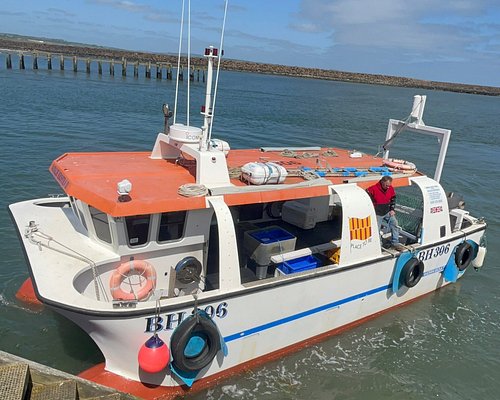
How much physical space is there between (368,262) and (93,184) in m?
4.86

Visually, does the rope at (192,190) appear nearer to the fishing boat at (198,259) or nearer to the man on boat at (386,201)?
the fishing boat at (198,259)

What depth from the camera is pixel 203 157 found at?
6.58m

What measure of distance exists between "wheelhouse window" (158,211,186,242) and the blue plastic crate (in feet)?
5.04

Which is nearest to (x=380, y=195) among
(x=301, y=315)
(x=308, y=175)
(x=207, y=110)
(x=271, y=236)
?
(x=308, y=175)

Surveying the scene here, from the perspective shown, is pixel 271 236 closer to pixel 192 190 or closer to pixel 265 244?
pixel 265 244

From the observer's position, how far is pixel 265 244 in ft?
23.7

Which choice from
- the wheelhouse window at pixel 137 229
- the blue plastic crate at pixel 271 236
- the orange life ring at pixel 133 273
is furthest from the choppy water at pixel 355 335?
the wheelhouse window at pixel 137 229

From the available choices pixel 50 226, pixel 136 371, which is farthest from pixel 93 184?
pixel 136 371

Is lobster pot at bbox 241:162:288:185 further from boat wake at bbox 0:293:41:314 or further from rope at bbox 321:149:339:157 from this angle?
boat wake at bbox 0:293:41:314

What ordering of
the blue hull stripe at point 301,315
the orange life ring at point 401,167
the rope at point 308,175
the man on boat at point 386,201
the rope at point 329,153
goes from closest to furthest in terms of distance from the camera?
1. the blue hull stripe at point 301,315
2. the rope at point 308,175
3. the man on boat at point 386,201
4. the orange life ring at point 401,167
5. the rope at point 329,153

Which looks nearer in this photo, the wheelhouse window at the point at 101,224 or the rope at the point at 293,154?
the wheelhouse window at the point at 101,224

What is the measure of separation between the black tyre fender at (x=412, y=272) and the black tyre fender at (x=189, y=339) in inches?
165

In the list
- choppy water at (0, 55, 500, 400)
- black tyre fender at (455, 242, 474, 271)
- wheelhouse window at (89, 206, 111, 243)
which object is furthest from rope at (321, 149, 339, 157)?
wheelhouse window at (89, 206, 111, 243)

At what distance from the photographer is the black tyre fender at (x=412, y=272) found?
8.40m
